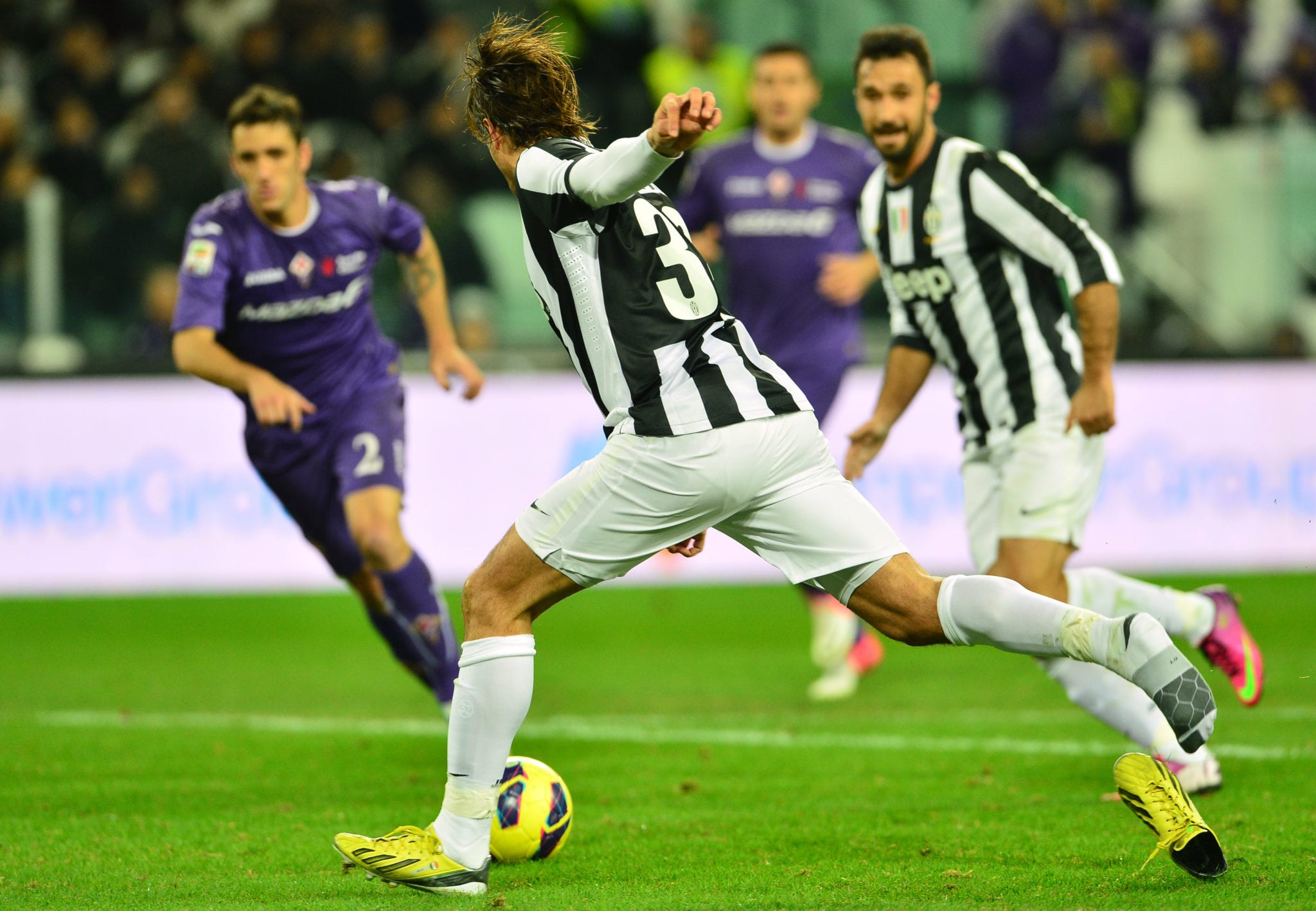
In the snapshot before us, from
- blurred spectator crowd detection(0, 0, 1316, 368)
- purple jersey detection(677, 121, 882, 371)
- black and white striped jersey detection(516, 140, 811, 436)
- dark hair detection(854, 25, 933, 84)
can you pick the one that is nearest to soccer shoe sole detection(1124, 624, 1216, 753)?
black and white striped jersey detection(516, 140, 811, 436)

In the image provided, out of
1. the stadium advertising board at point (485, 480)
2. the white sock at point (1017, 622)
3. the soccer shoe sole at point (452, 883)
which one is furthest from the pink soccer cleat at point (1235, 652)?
the stadium advertising board at point (485, 480)

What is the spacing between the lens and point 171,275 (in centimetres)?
1203

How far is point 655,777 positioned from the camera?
5609 mm

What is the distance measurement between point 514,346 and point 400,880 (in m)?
8.51

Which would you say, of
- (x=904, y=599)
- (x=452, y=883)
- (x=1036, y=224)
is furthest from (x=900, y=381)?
(x=452, y=883)

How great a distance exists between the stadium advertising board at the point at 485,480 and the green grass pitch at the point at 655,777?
4.30 ft

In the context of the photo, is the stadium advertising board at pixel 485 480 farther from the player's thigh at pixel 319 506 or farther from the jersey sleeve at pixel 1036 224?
the jersey sleeve at pixel 1036 224

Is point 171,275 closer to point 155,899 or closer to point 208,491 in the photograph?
point 208,491

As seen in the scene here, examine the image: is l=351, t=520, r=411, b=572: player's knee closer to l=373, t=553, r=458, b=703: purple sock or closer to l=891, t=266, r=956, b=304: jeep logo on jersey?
l=373, t=553, r=458, b=703: purple sock

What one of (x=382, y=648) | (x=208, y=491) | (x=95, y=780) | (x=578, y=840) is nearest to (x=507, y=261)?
(x=208, y=491)

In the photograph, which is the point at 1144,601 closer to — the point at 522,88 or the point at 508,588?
the point at 508,588

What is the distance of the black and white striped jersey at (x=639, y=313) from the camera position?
386 cm

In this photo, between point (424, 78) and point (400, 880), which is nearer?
point (400, 880)

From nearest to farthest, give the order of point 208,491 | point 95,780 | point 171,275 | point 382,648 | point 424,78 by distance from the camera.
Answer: point 95,780 → point 382,648 → point 208,491 → point 171,275 → point 424,78
